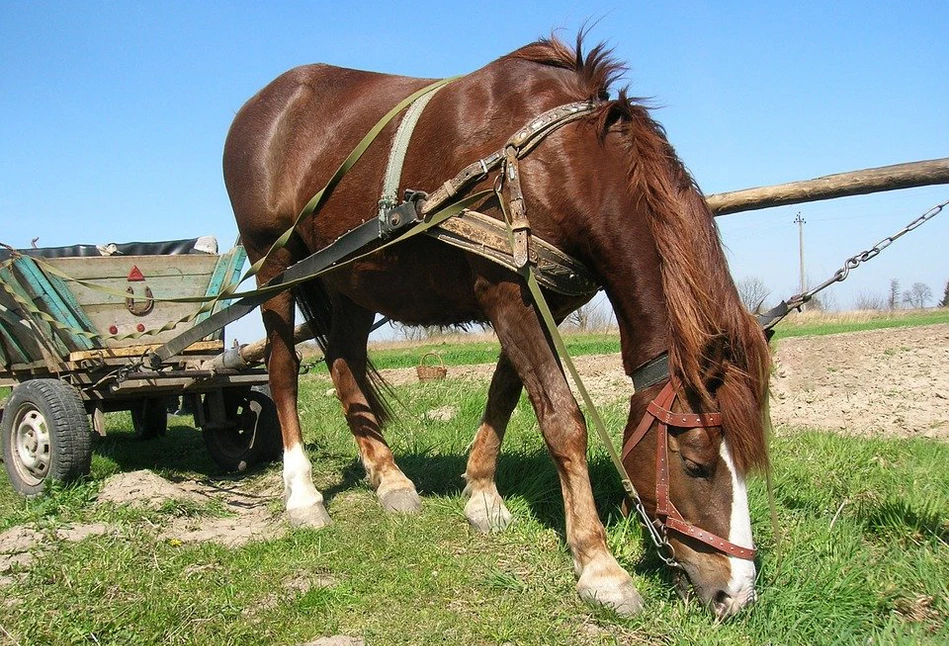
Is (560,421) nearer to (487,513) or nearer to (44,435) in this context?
(487,513)

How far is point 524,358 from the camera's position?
11.0 feet

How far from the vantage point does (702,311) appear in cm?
282

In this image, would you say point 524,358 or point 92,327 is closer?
point 524,358

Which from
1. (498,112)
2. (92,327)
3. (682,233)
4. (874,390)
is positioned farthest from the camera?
(874,390)

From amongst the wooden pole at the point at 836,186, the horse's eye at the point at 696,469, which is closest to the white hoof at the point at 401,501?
the horse's eye at the point at 696,469

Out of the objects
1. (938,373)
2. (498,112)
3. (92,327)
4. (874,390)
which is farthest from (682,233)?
(938,373)

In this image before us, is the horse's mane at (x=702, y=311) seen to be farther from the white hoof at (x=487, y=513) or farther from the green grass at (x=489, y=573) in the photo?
the white hoof at (x=487, y=513)

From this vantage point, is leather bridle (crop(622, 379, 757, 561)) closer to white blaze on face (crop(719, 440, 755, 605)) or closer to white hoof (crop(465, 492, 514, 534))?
white blaze on face (crop(719, 440, 755, 605))

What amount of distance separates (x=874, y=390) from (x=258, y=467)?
6.21m

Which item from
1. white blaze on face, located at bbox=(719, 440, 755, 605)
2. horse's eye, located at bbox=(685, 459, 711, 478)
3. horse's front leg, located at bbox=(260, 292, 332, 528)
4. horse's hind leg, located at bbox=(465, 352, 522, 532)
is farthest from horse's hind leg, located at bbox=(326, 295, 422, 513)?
white blaze on face, located at bbox=(719, 440, 755, 605)

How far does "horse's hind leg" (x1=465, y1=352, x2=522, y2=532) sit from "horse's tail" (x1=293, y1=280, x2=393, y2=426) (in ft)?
3.59

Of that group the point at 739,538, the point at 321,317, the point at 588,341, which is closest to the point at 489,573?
the point at 739,538

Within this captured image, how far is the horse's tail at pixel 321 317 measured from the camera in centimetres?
511

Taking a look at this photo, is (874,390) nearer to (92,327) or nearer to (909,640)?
(909,640)
